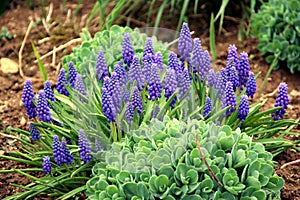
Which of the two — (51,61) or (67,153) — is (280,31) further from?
(67,153)

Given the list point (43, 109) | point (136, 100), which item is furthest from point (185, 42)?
point (43, 109)

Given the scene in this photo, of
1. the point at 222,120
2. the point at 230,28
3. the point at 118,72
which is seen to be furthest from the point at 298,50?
the point at 118,72

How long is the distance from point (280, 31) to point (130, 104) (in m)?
2.23

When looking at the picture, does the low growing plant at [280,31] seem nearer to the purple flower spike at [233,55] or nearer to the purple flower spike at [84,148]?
the purple flower spike at [233,55]

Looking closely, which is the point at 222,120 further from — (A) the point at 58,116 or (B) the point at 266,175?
(A) the point at 58,116

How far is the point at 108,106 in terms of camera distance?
9.87 ft

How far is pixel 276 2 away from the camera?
485 cm

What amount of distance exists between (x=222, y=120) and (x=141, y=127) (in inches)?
20.8

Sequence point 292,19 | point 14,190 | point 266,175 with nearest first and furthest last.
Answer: point 266,175 < point 14,190 < point 292,19

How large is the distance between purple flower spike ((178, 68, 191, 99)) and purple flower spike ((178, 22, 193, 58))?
0.17 meters

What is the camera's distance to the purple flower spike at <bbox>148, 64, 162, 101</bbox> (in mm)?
3086

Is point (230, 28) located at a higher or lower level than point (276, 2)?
lower

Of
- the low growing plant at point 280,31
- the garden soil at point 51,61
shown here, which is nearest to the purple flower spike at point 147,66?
the garden soil at point 51,61

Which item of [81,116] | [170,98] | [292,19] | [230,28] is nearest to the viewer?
[170,98]
